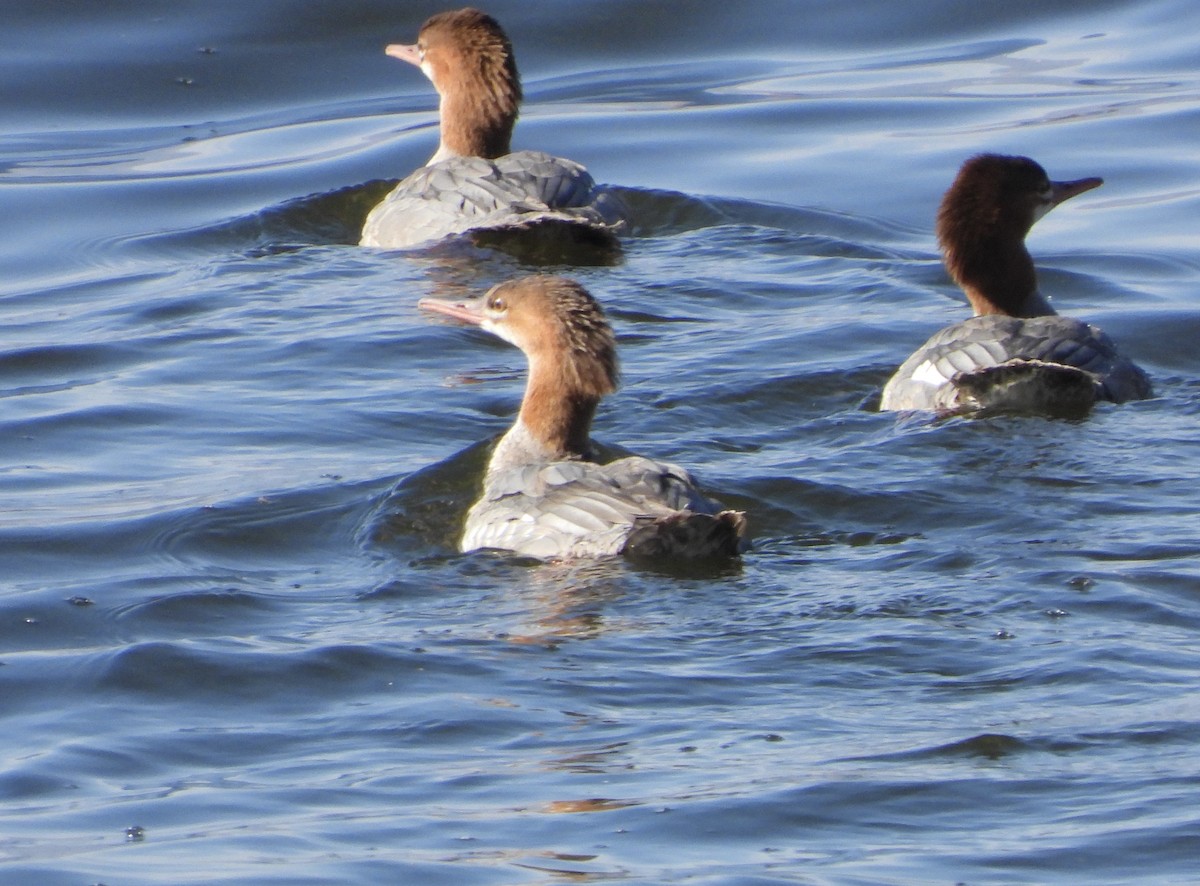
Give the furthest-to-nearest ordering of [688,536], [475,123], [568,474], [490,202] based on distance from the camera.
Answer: [475,123] < [490,202] < [568,474] < [688,536]

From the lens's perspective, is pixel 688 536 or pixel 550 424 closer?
pixel 688 536

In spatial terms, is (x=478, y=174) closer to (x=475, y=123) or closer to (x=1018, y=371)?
(x=475, y=123)

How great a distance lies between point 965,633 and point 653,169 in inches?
333

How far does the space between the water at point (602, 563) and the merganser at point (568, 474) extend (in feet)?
0.54

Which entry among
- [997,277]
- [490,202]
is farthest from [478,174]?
[997,277]

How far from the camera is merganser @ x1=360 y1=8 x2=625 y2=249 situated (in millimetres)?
13406

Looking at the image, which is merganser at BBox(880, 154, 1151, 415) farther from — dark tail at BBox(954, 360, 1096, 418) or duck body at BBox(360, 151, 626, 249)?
duck body at BBox(360, 151, 626, 249)

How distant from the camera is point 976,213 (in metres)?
10.9

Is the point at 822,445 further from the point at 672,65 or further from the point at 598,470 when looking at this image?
the point at 672,65

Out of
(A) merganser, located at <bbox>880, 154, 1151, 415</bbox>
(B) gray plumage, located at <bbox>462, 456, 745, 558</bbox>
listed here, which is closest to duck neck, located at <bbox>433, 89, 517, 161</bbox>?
(A) merganser, located at <bbox>880, 154, 1151, 415</bbox>

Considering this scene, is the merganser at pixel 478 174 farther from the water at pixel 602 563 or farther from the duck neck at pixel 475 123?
the water at pixel 602 563

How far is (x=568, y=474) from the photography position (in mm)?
8633

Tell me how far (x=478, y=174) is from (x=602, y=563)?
5.91 m

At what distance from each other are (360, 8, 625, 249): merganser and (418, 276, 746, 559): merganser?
348 cm
